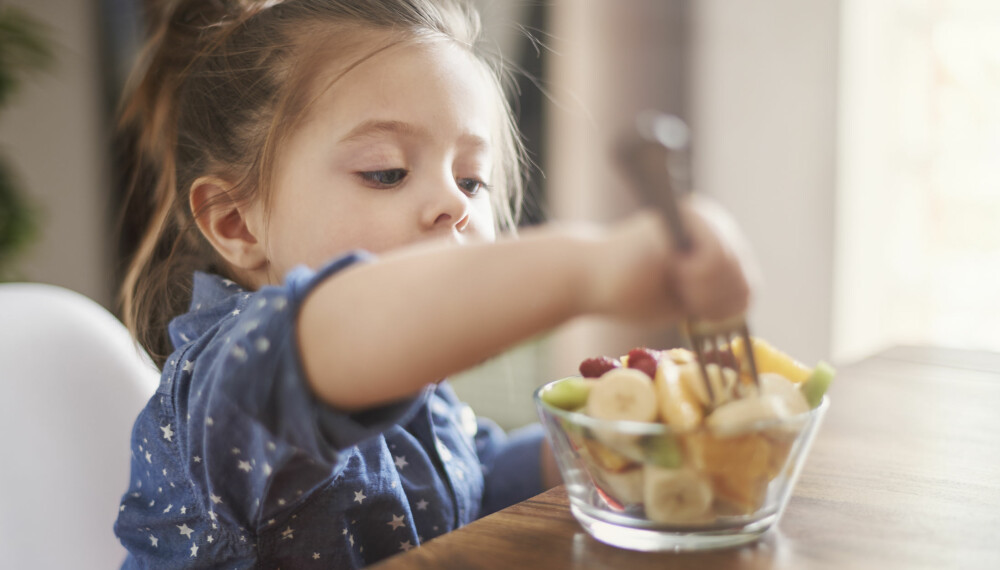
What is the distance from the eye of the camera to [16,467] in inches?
31.2

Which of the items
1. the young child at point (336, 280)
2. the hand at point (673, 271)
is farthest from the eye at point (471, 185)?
the hand at point (673, 271)

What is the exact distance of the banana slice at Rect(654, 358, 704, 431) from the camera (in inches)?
16.1

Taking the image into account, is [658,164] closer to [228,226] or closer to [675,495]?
[675,495]

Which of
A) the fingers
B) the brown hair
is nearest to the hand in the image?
the fingers

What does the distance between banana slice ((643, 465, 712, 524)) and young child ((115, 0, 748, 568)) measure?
83mm

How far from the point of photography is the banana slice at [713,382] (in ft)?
1.40

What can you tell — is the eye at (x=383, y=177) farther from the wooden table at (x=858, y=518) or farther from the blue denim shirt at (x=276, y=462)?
the wooden table at (x=858, y=518)

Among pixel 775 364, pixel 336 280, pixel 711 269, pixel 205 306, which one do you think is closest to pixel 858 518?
pixel 775 364

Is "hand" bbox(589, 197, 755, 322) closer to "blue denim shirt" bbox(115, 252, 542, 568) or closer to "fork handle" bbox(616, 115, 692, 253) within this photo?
"fork handle" bbox(616, 115, 692, 253)

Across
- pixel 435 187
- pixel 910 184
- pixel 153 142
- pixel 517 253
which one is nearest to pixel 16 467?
pixel 153 142

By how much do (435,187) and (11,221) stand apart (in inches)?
83.2

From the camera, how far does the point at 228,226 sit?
2.67ft

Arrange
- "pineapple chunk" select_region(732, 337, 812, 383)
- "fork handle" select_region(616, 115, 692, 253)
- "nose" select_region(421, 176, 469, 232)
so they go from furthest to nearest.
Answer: "nose" select_region(421, 176, 469, 232) → "pineapple chunk" select_region(732, 337, 812, 383) → "fork handle" select_region(616, 115, 692, 253)

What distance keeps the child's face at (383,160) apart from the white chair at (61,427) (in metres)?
0.28
